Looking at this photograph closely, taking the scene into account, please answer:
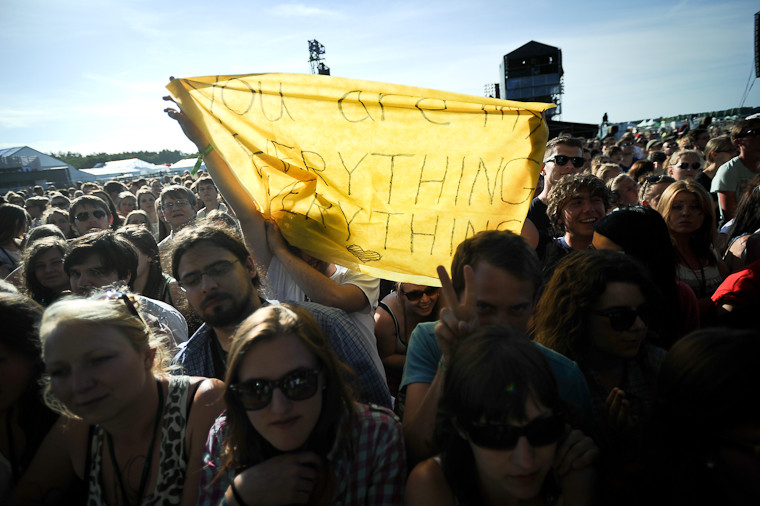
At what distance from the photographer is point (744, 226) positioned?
349 cm

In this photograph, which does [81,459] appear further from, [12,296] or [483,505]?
[483,505]

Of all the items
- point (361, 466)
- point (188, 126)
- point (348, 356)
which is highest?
point (188, 126)

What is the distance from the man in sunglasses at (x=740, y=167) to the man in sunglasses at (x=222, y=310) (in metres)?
4.99

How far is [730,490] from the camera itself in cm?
113

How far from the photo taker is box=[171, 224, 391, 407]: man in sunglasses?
2.27 meters

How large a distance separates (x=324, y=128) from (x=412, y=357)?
1408 mm

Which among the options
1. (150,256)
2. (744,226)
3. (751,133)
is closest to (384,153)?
(150,256)

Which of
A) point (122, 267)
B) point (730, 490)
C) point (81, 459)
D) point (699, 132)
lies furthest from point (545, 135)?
point (699, 132)

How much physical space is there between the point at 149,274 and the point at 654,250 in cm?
372

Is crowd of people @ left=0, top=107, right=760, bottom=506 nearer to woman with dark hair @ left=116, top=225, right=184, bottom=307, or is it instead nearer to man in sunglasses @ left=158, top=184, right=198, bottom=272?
woman with dark hair @ left=116, top=225, right=184, bottom=307

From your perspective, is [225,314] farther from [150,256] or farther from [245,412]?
[150,256]

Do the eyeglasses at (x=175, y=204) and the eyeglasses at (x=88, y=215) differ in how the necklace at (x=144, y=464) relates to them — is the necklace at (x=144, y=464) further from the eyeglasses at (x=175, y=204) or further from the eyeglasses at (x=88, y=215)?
the eyeglasses at (x=88, y=215)

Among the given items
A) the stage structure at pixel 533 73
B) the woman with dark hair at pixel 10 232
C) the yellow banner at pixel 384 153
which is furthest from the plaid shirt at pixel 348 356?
the stage structure at pixel 533 73

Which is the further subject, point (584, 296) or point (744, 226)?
point (744, 226)
